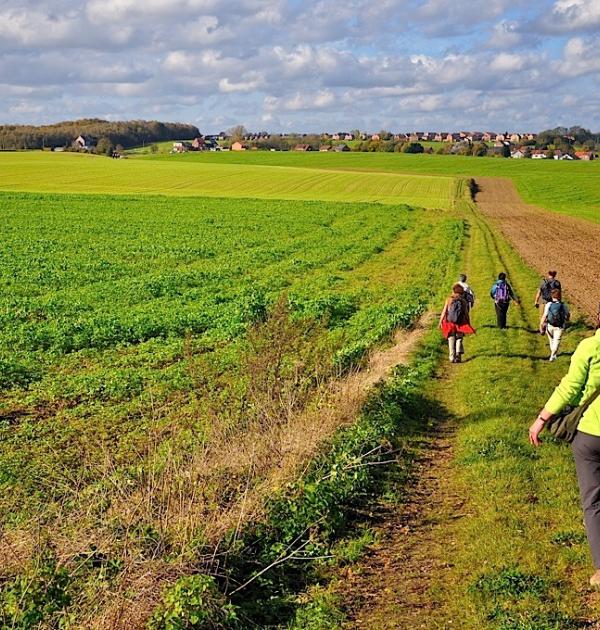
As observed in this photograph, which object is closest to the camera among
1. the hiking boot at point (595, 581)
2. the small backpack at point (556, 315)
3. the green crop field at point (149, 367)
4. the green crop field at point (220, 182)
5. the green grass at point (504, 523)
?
the green grass at point (504, 523)

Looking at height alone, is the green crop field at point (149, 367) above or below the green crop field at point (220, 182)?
below

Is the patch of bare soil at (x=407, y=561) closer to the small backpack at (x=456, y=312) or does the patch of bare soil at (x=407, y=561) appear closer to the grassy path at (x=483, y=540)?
the grassy path at (x=483, y=540)

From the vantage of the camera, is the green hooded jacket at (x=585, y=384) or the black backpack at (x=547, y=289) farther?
the black backpack at (x=547, y=289)

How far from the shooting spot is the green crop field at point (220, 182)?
70.4 meters

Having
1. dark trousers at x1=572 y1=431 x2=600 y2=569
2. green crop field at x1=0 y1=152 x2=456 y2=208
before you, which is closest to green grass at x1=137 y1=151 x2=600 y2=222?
green crop field at x1=0 y1=152 x2=456 y2=208

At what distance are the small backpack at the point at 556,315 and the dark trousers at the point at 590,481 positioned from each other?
9.82 meters

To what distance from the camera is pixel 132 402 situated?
1298 centimetres

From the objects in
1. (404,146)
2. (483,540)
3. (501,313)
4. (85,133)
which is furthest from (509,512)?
(85,133)

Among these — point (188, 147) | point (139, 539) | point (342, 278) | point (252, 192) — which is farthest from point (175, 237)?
point (188, 147)

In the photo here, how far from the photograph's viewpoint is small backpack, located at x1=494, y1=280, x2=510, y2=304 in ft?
62.2

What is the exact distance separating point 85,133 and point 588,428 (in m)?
178

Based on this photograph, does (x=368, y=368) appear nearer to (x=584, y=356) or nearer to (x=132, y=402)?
(x=132, y=402)

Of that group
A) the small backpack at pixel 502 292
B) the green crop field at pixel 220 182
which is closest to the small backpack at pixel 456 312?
the small backpack at pixel 502 292

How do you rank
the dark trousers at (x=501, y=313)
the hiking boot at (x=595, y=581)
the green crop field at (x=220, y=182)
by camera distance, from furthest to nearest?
1. the green crop field at (x=220, y=182)
2. the dark trousers at (x=501, y=313)
3. the hiking boot at (x=595, y=581)
